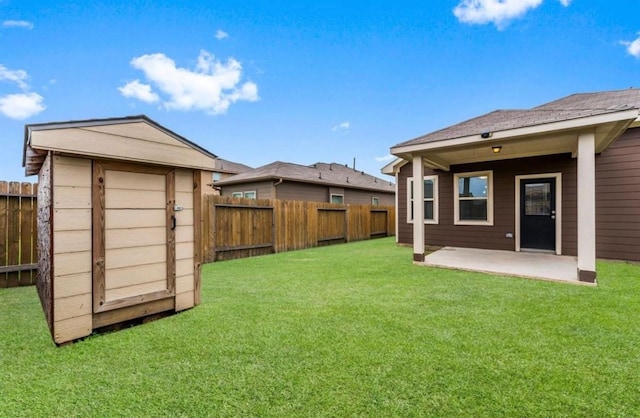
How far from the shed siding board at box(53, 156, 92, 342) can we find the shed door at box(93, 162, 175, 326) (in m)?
0.06

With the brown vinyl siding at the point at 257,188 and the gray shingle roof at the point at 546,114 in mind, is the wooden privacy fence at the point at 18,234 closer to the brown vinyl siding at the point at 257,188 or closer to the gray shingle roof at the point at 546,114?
the gray shingle roof at the point at 546,114

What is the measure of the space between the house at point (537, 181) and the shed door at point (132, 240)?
15.2 ft

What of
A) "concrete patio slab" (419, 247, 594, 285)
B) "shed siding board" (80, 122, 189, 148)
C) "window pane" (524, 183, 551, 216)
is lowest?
"concrete patio slab" (419, 247, 594, 285)

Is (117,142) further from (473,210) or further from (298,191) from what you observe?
(298,191)

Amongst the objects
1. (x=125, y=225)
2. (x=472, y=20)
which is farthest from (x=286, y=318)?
(x=472, y=20)

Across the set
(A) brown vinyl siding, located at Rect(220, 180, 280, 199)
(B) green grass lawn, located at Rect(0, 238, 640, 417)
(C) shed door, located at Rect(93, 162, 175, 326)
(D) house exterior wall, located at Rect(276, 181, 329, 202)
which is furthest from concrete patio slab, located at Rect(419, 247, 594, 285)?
(A) brown vinyl siding, located at Rect(220, 180, 280, 199)

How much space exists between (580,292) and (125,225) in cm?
552

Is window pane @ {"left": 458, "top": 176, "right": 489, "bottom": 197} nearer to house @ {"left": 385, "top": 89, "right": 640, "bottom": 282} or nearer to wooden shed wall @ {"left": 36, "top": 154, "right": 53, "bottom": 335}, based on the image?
house @ {"left": 385, "top": 89, "right": 640, "bottom": 282}

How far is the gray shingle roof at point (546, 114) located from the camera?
15.1 feet

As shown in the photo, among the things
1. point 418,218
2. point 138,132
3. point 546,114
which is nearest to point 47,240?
point 138,132

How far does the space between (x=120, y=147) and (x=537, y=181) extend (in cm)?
837

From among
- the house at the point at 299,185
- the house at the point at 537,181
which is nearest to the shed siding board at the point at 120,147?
the house at the point at 537,181

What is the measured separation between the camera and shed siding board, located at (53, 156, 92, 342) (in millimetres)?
A: 2381

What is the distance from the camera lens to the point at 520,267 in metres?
5.36
